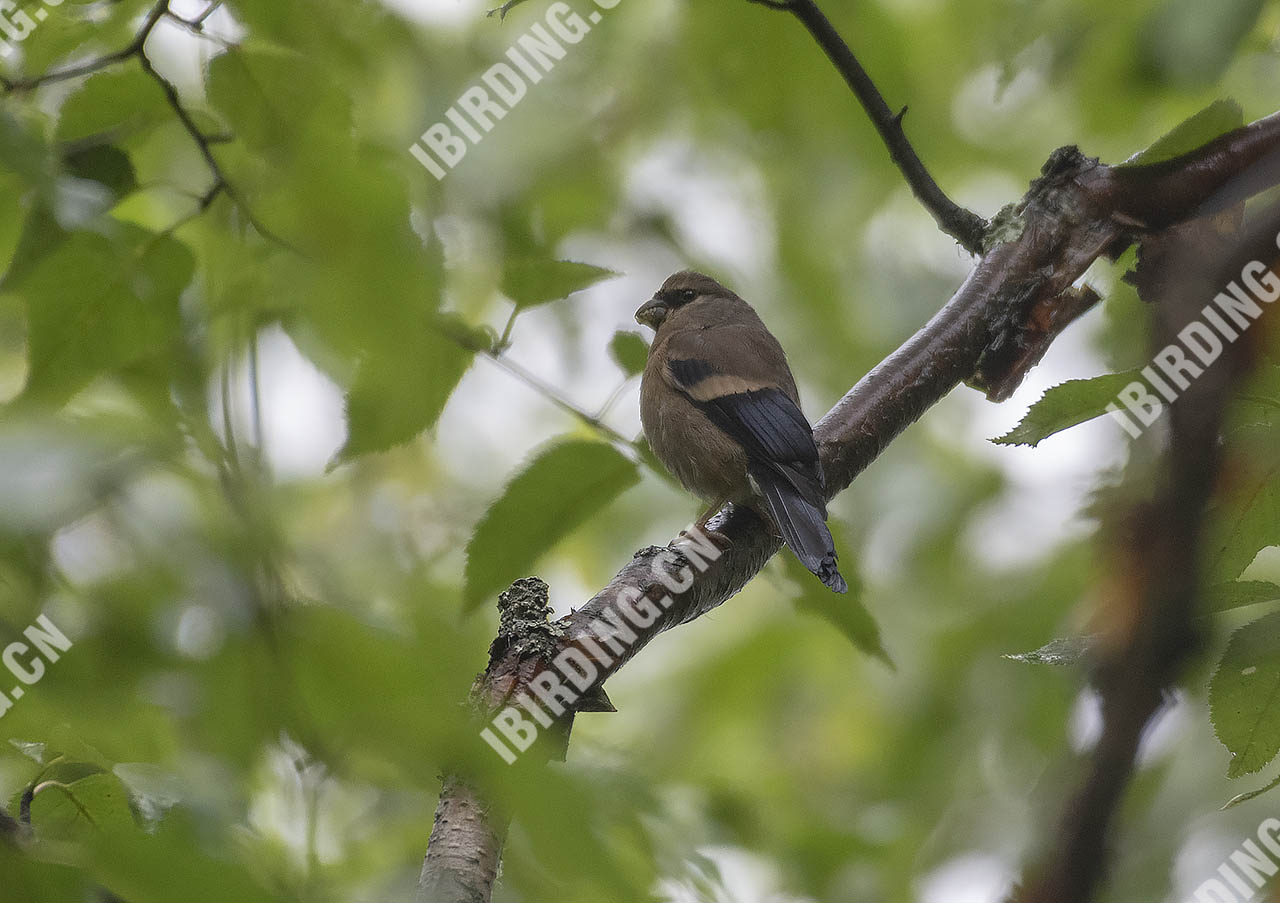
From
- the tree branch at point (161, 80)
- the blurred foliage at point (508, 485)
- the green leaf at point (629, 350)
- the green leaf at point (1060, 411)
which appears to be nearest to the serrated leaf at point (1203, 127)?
the blurred foliage at point (508, 485)

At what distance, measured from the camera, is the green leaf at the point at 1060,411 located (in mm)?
2166

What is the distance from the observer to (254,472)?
213 cm

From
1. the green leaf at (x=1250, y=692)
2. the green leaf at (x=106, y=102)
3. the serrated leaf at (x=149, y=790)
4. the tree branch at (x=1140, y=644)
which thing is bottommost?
the green leaf at (x=1250, y=692)

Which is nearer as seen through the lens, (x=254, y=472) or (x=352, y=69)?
(x=254, y=472)

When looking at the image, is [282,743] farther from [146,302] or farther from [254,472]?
[146,302]

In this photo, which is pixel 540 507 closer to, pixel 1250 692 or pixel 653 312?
pixel 1250 692

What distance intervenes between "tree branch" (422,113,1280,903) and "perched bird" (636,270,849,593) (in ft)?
0.56

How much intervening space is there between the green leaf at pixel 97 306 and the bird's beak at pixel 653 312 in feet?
11.9

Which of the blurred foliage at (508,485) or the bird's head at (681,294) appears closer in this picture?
the blurred foliage at (508,485)

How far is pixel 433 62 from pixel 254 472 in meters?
3.88

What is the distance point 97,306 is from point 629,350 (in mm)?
1368

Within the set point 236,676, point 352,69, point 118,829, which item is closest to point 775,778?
point 352,69

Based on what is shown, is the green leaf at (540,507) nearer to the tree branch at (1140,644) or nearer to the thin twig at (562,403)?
the thin twig at (562,403)

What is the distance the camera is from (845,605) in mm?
2885
